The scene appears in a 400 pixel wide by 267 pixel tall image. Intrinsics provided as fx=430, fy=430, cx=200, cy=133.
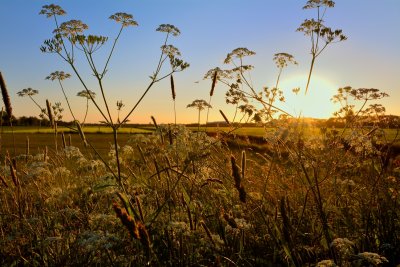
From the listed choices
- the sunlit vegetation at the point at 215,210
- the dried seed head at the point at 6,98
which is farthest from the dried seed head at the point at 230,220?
the dried seed head at the point at 6,98

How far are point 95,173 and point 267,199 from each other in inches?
118

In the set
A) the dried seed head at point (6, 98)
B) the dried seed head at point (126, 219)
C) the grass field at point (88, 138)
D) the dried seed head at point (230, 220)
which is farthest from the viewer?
the grass field at point (88, 138)

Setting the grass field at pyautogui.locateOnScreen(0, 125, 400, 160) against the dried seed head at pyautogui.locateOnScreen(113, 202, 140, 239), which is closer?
the dried seed head at pyautogui.locateOnScreen(113, 202, 140, 239)

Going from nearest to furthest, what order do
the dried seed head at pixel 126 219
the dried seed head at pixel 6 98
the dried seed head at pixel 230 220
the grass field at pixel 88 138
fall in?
the dried seed head at pixel 126 219 < the dried seed head at pixel 230 220 < the dried seed head at pixel 6 98 < the grass field at pixel 88 138

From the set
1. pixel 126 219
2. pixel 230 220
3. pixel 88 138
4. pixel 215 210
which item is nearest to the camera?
pixel 126 219

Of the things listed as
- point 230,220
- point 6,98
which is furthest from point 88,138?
point 230,220

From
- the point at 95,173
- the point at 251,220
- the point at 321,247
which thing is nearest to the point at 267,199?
the point at 251,220

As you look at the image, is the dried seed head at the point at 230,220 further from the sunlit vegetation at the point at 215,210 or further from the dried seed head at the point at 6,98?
the dried seed head at the point at 6,98

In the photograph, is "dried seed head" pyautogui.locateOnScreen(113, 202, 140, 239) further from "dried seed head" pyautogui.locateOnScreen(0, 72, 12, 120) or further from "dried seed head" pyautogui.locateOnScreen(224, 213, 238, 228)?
"dried seed head" pyautogui.locateOnScreen(0, 72, 12, 120)

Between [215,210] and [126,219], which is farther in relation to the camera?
[215,210]

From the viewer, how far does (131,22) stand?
570 centimetres

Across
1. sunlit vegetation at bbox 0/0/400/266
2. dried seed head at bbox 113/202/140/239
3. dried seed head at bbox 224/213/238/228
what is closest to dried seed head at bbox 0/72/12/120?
sunlit vegetation at bbox 0/0/400/266

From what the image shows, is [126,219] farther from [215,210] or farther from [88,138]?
[88,138]

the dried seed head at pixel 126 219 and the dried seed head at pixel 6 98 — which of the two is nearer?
the dried seed head at pixel 126 219
